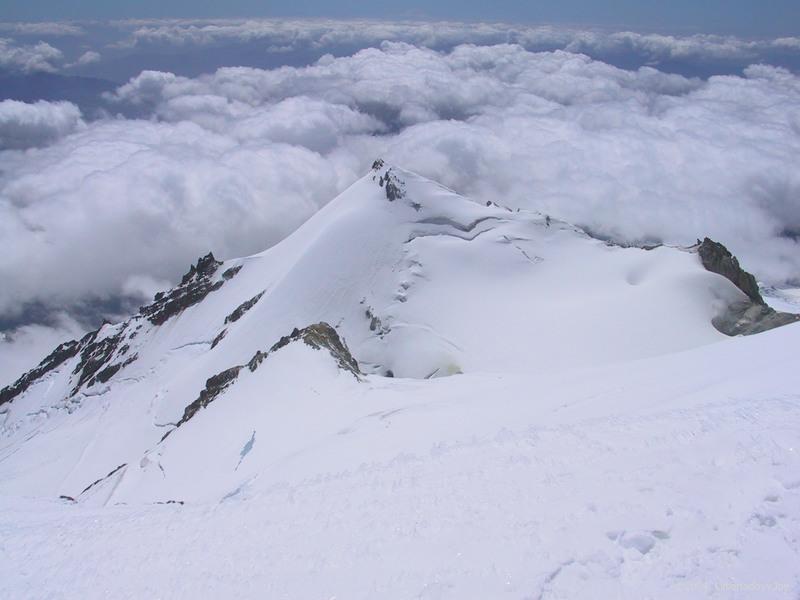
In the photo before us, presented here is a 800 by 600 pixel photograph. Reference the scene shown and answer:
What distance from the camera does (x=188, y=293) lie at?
264ft

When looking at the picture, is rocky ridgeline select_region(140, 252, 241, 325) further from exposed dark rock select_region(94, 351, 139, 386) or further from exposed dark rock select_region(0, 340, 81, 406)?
exposed dark rock select_region(0, 340, 81, 406)

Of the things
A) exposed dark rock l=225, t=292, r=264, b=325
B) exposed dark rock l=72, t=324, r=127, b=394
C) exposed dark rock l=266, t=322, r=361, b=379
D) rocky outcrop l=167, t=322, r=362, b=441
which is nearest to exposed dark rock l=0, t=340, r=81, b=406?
exposed dark rock l=72, t=324, r=127, b=394

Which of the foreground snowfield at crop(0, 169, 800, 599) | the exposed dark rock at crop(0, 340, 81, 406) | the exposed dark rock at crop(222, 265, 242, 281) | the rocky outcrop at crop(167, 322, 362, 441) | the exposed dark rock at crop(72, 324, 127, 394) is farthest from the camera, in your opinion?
the exposed dark rock at crop(0, 340, 81, 406)

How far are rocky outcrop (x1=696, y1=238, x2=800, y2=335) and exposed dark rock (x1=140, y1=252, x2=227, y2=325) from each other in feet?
214

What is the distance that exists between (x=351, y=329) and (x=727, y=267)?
41.8m

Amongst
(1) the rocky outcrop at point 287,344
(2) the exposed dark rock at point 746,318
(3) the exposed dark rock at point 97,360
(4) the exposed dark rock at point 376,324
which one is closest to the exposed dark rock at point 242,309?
(4) the exposed dark rock at point 376,324

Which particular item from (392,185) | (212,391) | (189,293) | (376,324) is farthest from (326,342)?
(189,293)

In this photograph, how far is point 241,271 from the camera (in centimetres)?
7725

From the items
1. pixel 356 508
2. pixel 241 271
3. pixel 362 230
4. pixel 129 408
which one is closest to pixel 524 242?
pixel 362 230

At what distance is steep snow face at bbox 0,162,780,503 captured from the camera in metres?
30.3

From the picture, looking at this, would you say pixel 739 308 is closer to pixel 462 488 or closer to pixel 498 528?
pixel 462 488

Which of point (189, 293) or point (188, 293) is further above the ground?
point (189, 293)

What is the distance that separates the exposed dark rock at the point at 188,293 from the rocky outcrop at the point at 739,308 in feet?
214

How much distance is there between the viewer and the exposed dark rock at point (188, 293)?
77438 millimetres
